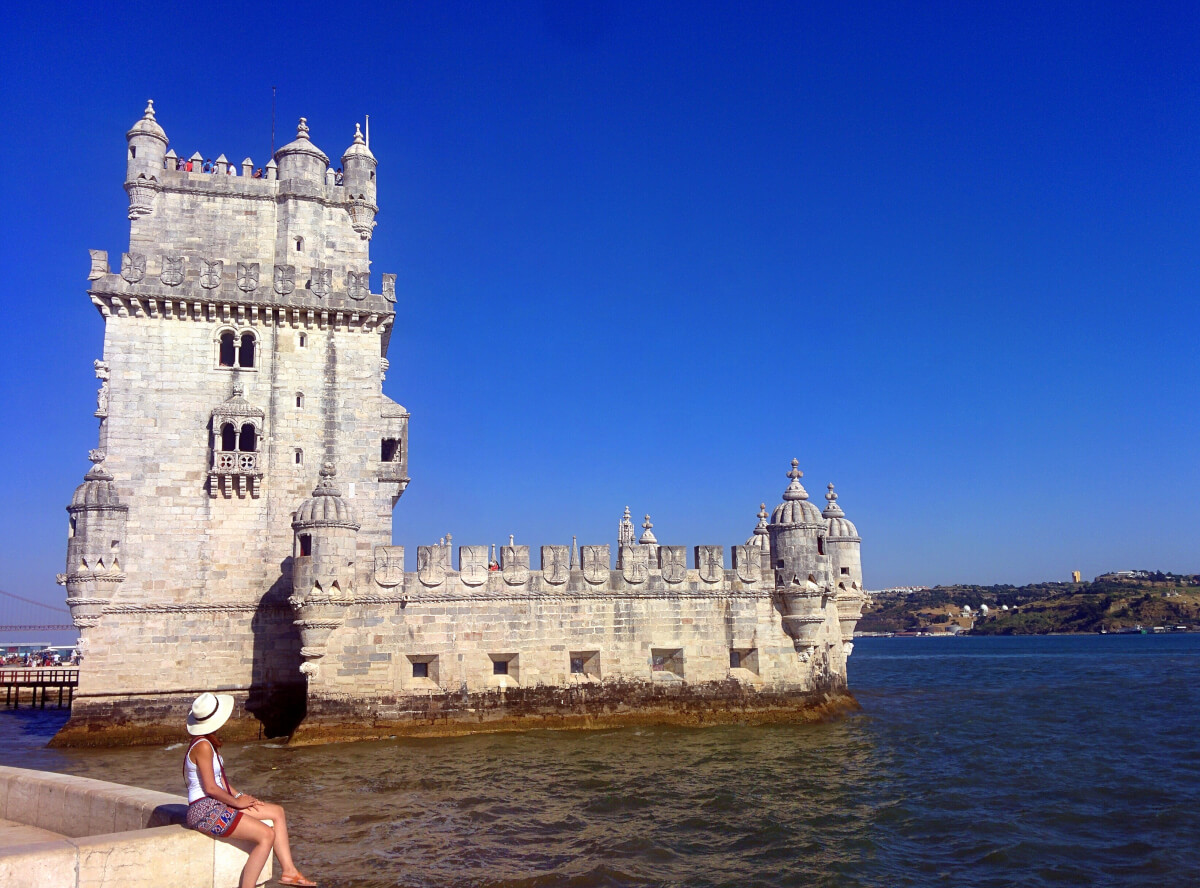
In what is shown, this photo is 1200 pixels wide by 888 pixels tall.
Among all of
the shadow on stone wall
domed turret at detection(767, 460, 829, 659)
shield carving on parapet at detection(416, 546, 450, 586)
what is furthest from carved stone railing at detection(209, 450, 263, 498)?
domed turret at detection(767, 460, 829, 659)

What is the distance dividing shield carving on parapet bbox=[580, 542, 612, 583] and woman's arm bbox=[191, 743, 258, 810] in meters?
15.0

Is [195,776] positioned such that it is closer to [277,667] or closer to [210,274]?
[277,667]

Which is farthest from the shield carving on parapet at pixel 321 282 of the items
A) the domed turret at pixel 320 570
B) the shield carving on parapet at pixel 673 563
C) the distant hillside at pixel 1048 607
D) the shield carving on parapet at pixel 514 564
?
the distant hillside at pixel 1048 607

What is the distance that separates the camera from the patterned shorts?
718 centimetres

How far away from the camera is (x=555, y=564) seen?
2212cm

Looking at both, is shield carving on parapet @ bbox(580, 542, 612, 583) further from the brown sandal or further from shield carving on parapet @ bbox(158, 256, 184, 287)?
the brown sandal

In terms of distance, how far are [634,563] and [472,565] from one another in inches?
171

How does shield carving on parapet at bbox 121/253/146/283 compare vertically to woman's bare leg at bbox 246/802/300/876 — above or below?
above

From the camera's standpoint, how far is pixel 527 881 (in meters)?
11.1

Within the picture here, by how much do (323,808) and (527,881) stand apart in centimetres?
504

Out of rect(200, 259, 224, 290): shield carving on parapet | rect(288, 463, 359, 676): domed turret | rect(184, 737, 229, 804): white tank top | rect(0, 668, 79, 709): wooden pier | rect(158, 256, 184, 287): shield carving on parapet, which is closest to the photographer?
rect(184, 737, 229, 804): white tank top

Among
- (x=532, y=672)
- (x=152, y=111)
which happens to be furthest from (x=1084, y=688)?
(x=152, y=111)

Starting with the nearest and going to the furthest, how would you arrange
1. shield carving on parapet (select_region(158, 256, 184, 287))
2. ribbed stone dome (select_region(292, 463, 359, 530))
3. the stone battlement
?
ribbed stone dome (select_region(292, 463, 359, 530)) → the stone battlement → shield carving on parapet (select_region(158, 256, 184, 287))

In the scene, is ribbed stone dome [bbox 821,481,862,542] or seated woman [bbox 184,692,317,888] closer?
seated woman [bbox 184,692,317,888]
